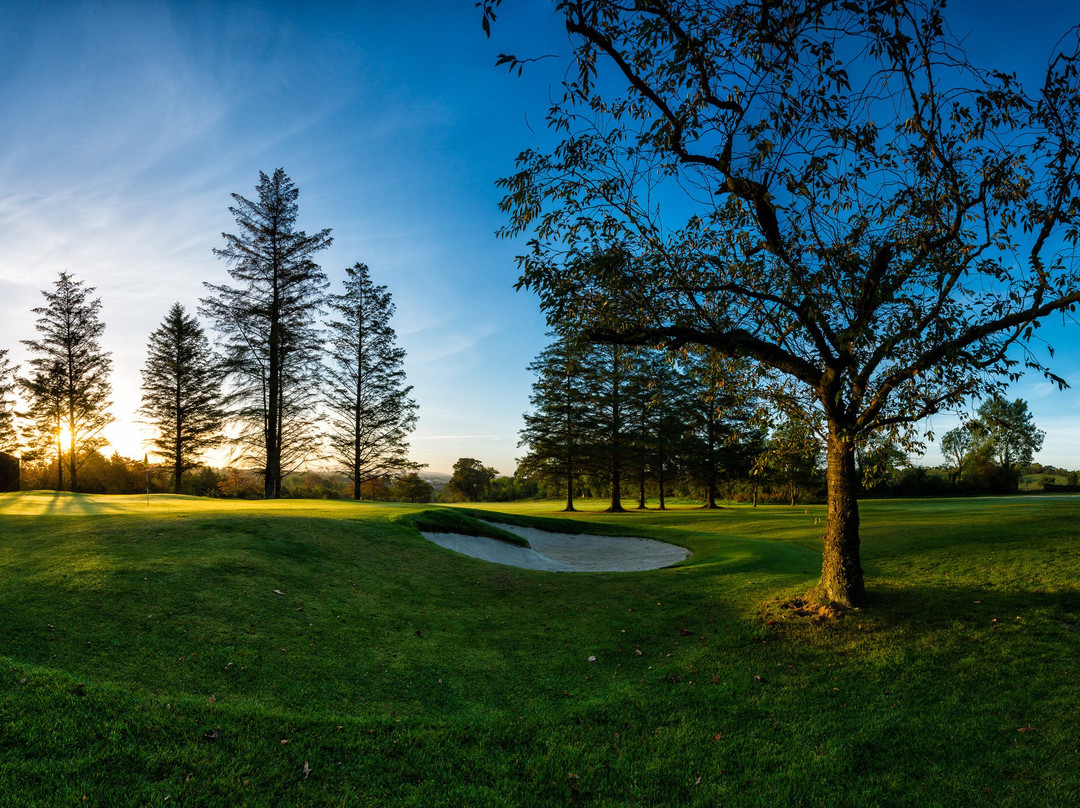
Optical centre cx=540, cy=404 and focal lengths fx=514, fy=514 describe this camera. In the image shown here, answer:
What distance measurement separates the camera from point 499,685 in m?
5.82

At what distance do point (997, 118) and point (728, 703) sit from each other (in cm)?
835

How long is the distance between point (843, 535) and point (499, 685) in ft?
17.9

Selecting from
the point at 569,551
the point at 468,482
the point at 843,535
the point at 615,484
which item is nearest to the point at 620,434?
the point at 615,484

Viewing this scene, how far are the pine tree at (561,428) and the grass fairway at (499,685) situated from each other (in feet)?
84.5

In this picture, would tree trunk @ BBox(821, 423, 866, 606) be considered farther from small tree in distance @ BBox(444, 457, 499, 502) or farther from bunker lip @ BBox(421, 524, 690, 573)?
small tree in distance @ BBox(444, 457, 499, 502)

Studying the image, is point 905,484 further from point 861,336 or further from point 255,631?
point 255,631

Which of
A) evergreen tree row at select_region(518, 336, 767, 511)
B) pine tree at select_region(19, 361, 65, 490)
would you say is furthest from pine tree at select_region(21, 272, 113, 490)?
evergreen tree row at select_region(518, 336, 767, 511)

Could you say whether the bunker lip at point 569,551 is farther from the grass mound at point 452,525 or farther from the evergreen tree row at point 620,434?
the evergreen tree row at point 620,434

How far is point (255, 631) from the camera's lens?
6367mm

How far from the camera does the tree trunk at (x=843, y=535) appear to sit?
298 inches

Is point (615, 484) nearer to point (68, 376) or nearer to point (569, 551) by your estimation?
point (569, 551)

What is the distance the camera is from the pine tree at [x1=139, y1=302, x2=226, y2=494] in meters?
37.4

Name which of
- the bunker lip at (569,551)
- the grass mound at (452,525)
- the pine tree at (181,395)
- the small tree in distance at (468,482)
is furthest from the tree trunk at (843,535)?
the small tree in distance at (468,482)

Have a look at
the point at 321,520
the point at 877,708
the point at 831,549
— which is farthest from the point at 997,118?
the point at 321,520
